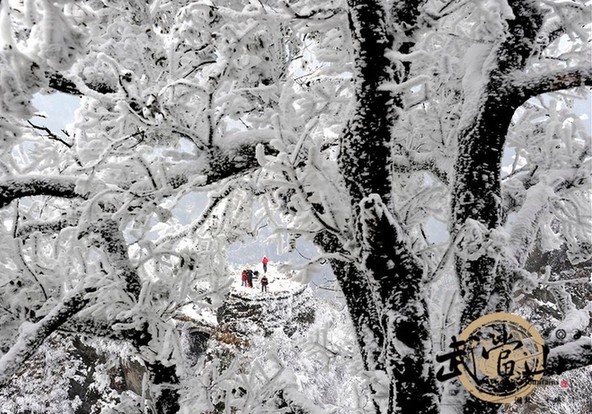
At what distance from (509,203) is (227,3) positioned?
3.47 metres

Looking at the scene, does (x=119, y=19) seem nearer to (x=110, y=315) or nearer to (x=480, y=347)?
(x=110, y=315)

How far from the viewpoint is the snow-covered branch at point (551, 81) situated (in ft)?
8.27

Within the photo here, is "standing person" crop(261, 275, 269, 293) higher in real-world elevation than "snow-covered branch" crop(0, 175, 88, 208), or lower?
lower

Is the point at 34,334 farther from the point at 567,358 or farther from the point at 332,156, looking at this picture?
the point at 567,358

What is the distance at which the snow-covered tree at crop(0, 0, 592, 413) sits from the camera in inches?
88.0

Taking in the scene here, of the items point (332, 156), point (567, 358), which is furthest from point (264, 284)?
point (567, 358)

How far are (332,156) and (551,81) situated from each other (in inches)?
99.5

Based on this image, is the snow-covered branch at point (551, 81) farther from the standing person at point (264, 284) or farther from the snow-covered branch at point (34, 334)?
the standing person at point (264, 284)

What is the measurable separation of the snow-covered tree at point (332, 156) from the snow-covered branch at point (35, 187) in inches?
0.6

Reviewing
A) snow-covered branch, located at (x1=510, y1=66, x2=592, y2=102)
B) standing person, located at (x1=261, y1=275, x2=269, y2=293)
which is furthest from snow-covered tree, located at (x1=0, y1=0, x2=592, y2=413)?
standing person, located at (x1=261, y1=275, x2=269, y2=293)

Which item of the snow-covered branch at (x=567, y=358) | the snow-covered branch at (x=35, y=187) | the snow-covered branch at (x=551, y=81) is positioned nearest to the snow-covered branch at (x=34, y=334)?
the snow-covered branch at (x=35, y=187)

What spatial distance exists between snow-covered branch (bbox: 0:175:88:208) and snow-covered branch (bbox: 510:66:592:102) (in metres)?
3.08

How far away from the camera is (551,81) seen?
8.77 feet

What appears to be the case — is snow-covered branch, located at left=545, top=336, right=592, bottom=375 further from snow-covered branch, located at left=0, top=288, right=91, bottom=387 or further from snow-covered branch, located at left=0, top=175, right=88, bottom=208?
snow-covered branch, located at left=0, top=288, right=91, bottom=387
